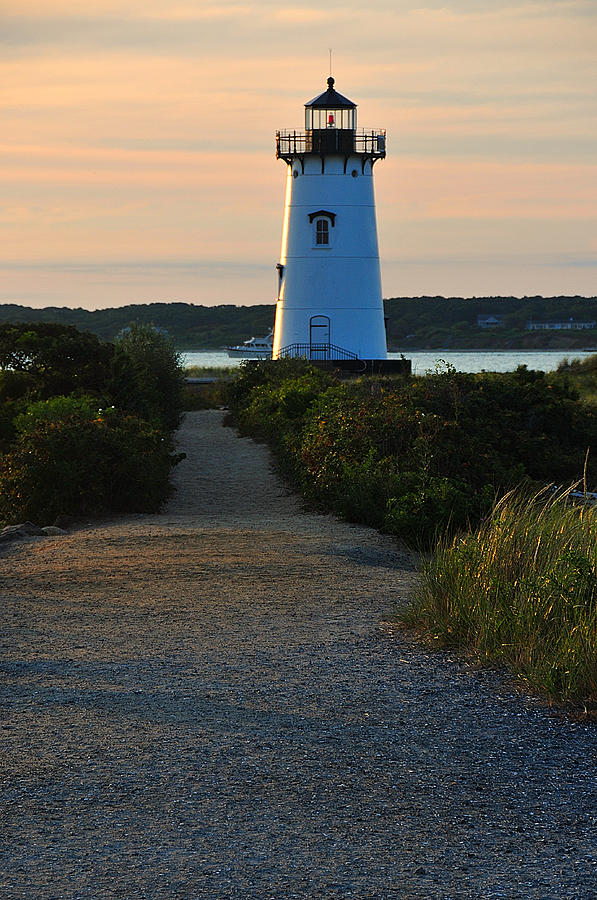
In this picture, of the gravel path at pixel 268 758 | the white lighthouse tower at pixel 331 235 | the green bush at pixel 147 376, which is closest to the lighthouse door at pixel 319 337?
Answer: the white lighthouse tower at pixel 331 235

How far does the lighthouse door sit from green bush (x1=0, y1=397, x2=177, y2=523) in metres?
27.6

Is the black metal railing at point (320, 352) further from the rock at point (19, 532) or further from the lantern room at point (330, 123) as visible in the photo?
the rock at point (19, 532)

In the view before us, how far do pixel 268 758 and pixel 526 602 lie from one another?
2.64 meters

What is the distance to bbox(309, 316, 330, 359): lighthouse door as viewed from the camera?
141ft

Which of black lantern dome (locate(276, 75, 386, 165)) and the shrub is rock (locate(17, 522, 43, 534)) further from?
black lantern dome (locate(276, 75, 386, 165))

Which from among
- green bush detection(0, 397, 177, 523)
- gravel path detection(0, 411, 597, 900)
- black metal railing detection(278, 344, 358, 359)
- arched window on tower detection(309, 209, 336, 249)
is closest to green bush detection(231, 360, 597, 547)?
green bush detection(0, 397, 177, 523)

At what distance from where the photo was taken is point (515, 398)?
1891 centimetres

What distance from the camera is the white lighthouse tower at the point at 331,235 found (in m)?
42.5

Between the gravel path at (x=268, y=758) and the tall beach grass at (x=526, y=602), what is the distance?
0.26 metres

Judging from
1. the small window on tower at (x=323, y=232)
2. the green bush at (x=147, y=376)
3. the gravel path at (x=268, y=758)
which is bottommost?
the gravel path at (x=268, y=758)

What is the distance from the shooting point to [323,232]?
140 ft

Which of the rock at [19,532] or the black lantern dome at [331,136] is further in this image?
the black lantern dome at [331,136]

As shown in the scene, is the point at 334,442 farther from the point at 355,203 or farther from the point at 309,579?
the point at 355,203

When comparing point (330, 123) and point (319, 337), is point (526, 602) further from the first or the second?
point (330, 123)
